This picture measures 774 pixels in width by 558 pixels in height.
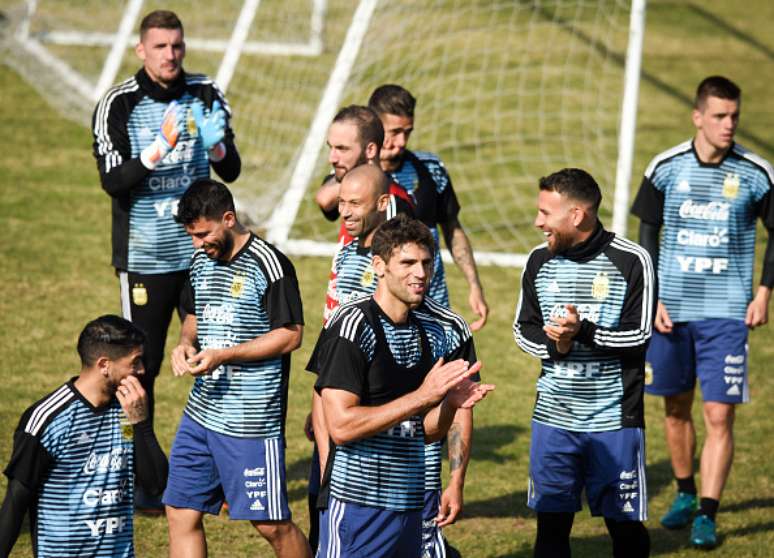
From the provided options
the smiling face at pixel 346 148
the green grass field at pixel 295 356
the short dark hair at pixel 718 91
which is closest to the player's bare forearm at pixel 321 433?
the smiling face at pixel 346 148

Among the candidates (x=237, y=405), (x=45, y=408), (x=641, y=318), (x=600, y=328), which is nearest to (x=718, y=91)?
(x=641, y=318)

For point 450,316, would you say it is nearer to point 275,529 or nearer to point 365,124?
point 275,529

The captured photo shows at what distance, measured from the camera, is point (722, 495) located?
29.9ft

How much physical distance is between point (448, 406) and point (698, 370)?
3.43m

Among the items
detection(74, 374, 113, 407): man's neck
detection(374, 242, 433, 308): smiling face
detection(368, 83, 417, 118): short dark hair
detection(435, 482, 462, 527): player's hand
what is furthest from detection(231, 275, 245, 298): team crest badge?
detection(368, 83, 417, 118): short dark hair

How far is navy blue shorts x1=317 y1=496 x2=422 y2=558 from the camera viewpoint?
5.70 metres

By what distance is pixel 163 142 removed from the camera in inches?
312

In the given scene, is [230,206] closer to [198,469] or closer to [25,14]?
[198,469]

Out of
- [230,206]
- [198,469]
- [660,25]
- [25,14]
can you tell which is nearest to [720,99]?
[230,206]

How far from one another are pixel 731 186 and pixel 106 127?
12.8 feet

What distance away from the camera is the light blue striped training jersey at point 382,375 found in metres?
5.50

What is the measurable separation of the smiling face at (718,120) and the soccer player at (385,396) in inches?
126

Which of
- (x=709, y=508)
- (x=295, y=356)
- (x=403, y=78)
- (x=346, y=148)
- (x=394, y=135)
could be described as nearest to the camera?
(x=346, y=148)

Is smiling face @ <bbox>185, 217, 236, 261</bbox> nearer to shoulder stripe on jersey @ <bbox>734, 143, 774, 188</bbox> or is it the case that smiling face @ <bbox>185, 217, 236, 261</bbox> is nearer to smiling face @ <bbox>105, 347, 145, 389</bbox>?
smiling face @ <bbox>105, 347, 145, 389</bbox>
